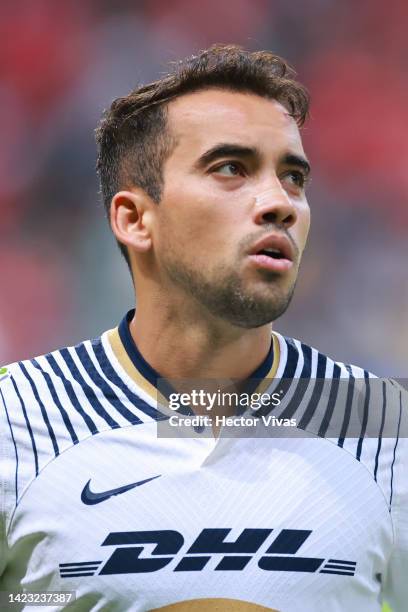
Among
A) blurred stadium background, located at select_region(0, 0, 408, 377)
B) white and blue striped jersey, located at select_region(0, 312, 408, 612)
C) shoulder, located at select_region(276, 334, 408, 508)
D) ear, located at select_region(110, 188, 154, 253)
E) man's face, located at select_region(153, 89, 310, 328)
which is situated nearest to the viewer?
white and blue striped jersey, located at select_region(0, 312, 408, 612)

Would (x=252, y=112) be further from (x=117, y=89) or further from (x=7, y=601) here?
(x=117, y=89)

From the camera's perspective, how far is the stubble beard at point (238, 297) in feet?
8.08

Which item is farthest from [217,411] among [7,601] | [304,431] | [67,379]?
[7,601]

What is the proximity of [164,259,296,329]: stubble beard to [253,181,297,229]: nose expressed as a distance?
151mm

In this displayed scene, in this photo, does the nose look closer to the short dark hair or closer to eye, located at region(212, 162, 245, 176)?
eye, located at region(212, 162, 245, 176)

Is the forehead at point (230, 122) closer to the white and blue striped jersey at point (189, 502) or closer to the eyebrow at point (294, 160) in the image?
the eyebrow at point (294, 160)

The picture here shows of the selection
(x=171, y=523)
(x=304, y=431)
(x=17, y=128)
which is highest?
(x=17, y=128)

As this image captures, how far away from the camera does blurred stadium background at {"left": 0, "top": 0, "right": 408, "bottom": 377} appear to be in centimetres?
662

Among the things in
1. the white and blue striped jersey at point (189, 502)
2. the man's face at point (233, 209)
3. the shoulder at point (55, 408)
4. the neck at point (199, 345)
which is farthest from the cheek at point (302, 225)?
the shoulder at point (55, 408)

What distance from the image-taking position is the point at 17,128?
22.4 feet

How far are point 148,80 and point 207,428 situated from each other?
4.55 meters

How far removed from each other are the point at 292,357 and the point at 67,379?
2.19ft

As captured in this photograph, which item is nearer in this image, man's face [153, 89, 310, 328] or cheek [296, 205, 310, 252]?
man's face [153, 89, 310, 328]

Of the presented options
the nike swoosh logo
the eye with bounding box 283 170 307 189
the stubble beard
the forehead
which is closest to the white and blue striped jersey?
the nike swoosh logo
